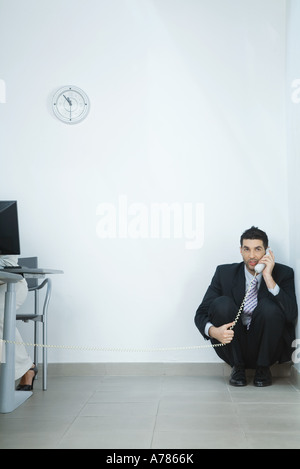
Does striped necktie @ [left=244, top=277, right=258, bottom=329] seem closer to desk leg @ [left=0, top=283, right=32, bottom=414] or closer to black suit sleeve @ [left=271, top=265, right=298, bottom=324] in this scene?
black suit sleeve @ [left=271, top=265, right=298, bottom=324]

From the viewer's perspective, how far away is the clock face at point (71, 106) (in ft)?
12.5

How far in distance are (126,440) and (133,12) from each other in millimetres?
3010

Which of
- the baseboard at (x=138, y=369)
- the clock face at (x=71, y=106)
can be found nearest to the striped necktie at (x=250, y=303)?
the baseboard at (x=138, y=369)

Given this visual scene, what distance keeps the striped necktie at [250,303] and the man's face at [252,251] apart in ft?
0.34

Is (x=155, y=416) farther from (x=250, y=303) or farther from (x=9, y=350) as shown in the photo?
(x=250, y=303)

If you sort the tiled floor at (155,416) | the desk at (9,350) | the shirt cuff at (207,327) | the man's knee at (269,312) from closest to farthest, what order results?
the tiled floor at (155,416) → the desk at (9,350) → the man's knee at (269,312) → the shirt cuff at (207,327)

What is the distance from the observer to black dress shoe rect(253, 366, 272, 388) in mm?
3219

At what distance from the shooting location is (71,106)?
3814 mm

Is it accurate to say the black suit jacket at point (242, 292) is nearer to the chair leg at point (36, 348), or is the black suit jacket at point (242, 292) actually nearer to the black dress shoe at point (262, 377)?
the black dress shoe at point (262, 377)

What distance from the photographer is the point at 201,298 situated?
3.74m

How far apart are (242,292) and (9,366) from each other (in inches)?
59.2

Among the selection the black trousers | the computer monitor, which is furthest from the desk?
the black trousers

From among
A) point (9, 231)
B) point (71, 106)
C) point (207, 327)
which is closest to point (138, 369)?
point (207, 327)

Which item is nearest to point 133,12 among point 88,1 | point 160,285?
point 88,1
